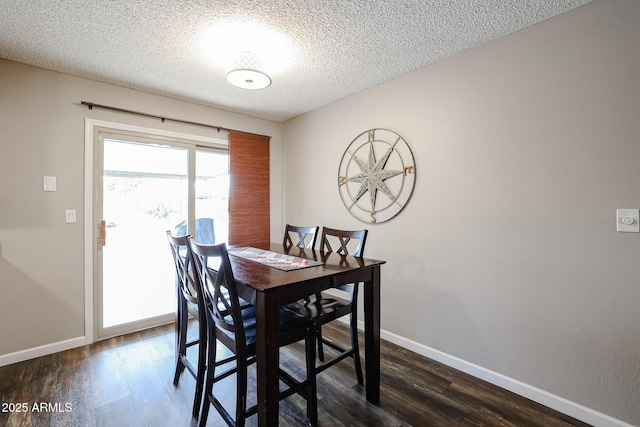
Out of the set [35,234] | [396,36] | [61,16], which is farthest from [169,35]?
[35,234]

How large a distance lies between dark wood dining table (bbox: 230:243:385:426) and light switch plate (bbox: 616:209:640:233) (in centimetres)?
130

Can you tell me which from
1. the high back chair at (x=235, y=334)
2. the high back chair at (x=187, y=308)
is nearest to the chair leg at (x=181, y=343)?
the high back chair at (x=187, y=308)

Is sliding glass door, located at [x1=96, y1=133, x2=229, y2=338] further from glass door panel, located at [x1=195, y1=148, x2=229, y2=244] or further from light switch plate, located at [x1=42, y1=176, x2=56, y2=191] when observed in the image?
light switch plate, located at [x1=42, y1=176, x2=56, y2=191]

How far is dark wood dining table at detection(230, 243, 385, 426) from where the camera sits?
1.27 metres

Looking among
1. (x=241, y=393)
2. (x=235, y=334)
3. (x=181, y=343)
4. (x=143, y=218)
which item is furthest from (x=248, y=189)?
(x=241, y=393)

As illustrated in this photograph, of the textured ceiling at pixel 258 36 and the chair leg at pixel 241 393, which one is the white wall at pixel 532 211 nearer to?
the textured ceiling at pixel 258 36

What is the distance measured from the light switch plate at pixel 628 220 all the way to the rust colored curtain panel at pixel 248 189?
10.3 ft

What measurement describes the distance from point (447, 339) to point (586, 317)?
88 centimetres

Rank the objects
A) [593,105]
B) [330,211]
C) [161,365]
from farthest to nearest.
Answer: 1. [330,211]
2. [161,365]
3. [593,105]

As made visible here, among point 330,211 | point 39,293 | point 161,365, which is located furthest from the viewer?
point 330,211

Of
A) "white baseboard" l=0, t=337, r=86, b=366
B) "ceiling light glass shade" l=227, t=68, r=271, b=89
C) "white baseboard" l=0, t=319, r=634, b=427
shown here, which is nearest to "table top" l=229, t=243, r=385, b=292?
"white baseboard" l=0, t=319, r=634, b=427

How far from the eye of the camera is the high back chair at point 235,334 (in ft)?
4.40

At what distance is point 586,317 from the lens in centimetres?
162

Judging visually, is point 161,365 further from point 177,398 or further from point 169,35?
point 169,35
